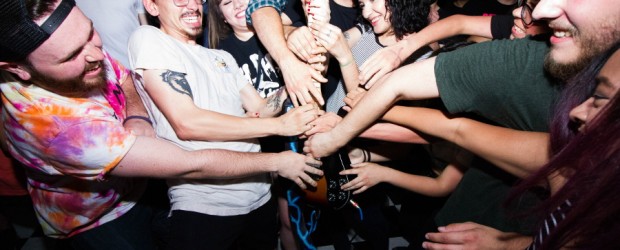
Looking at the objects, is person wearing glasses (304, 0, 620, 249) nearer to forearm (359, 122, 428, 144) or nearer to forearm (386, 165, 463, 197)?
forearm (359, 122, 428, 144)

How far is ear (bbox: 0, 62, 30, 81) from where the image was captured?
3.81 ft

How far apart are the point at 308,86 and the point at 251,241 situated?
2.85 feet

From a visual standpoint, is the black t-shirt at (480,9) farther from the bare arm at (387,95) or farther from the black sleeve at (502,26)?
the bare arm at (387,95)

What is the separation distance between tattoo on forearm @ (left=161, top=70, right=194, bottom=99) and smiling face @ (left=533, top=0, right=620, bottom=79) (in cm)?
122

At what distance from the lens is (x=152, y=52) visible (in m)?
1.40

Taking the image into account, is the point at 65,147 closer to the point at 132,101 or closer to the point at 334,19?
the point at 132,101

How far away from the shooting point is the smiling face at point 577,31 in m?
0.94

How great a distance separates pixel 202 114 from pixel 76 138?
42 cm

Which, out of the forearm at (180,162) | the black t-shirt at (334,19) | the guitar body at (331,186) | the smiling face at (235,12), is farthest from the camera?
the black t-shirt at (334,19)

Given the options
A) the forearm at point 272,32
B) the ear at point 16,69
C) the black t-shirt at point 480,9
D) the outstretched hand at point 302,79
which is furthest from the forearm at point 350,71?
the black t-shirt at point 480,9

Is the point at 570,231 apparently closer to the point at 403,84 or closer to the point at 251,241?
the point at 403,84

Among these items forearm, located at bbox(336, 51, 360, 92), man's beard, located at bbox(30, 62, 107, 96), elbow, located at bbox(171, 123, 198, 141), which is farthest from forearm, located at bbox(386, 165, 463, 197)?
man's beard, located at bbox(30, 62, 107, 96)

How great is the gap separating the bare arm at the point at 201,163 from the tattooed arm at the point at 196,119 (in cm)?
8

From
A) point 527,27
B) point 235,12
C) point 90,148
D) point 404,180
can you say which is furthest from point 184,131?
point 527,27
